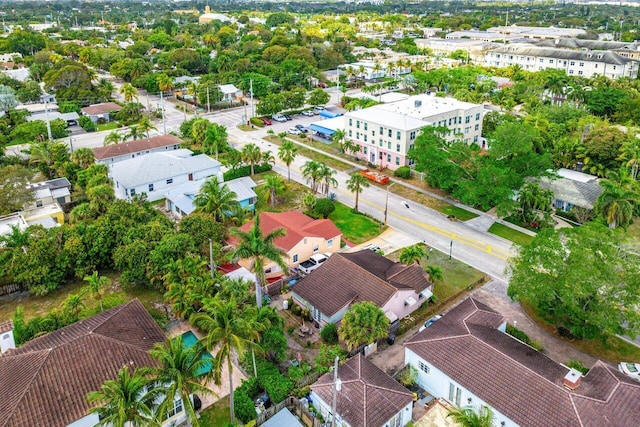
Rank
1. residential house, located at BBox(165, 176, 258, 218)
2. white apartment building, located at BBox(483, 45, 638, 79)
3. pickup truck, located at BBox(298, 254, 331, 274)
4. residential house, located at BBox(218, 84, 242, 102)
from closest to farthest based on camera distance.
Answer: pickup truck, located at BBox(298, 254, 331, 274), residential house, located at BBox(165, 176, 258, 218), residential house, located at BBox(218, 84, 242, 102), white apartment building, located at BBox(483, 45, 638, 79)

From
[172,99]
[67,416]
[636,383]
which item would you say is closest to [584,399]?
[636,383]

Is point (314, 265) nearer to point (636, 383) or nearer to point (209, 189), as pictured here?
point (209, 189)

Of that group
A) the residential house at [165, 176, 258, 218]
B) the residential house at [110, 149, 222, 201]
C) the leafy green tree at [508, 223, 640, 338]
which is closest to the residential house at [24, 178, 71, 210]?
the residential house at [110, 149, 222, 201]

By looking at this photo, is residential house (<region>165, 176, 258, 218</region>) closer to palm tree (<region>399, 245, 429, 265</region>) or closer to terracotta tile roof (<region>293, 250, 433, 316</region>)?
terracotta tile roof (<region>293, 250, 433, 316</region>)

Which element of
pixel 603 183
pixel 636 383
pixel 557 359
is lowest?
pixel 557 359

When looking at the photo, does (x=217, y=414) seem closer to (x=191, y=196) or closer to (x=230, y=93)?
(x=191, y=196)

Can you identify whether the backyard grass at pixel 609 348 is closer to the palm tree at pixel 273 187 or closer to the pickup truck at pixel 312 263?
the pickup truck at pixel 312 263
